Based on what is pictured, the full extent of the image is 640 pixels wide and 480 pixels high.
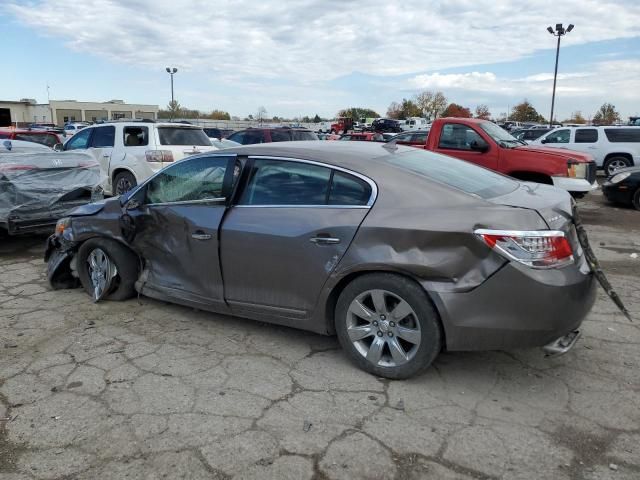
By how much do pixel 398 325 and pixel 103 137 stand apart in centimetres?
961

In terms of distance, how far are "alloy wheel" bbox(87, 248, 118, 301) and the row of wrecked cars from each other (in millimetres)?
2296

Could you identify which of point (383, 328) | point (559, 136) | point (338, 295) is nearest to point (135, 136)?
point (338, 295)

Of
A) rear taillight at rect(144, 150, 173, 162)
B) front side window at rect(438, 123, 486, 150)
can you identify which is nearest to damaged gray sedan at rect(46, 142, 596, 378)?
front side window at rect(438, 123, 486, 150)

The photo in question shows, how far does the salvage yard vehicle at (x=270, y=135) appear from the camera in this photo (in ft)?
47.7

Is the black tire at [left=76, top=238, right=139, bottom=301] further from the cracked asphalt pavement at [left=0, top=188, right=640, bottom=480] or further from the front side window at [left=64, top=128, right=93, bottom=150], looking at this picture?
the front side window at [left=64, top=128, right=93, bottom=150]

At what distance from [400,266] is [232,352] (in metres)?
1.50

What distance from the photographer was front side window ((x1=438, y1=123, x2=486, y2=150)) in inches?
376

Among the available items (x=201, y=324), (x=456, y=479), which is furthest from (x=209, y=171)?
(x=456, y=479)

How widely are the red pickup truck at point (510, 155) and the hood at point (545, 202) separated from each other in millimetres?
5248

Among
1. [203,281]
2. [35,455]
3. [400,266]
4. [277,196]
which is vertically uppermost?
[277,196]

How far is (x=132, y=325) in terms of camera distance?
453cm

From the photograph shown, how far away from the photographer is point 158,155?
10.5 m

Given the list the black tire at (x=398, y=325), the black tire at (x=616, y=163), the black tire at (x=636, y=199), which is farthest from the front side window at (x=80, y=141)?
the black tire at (x=616, y=163)

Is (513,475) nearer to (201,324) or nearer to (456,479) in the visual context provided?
(456,479)
